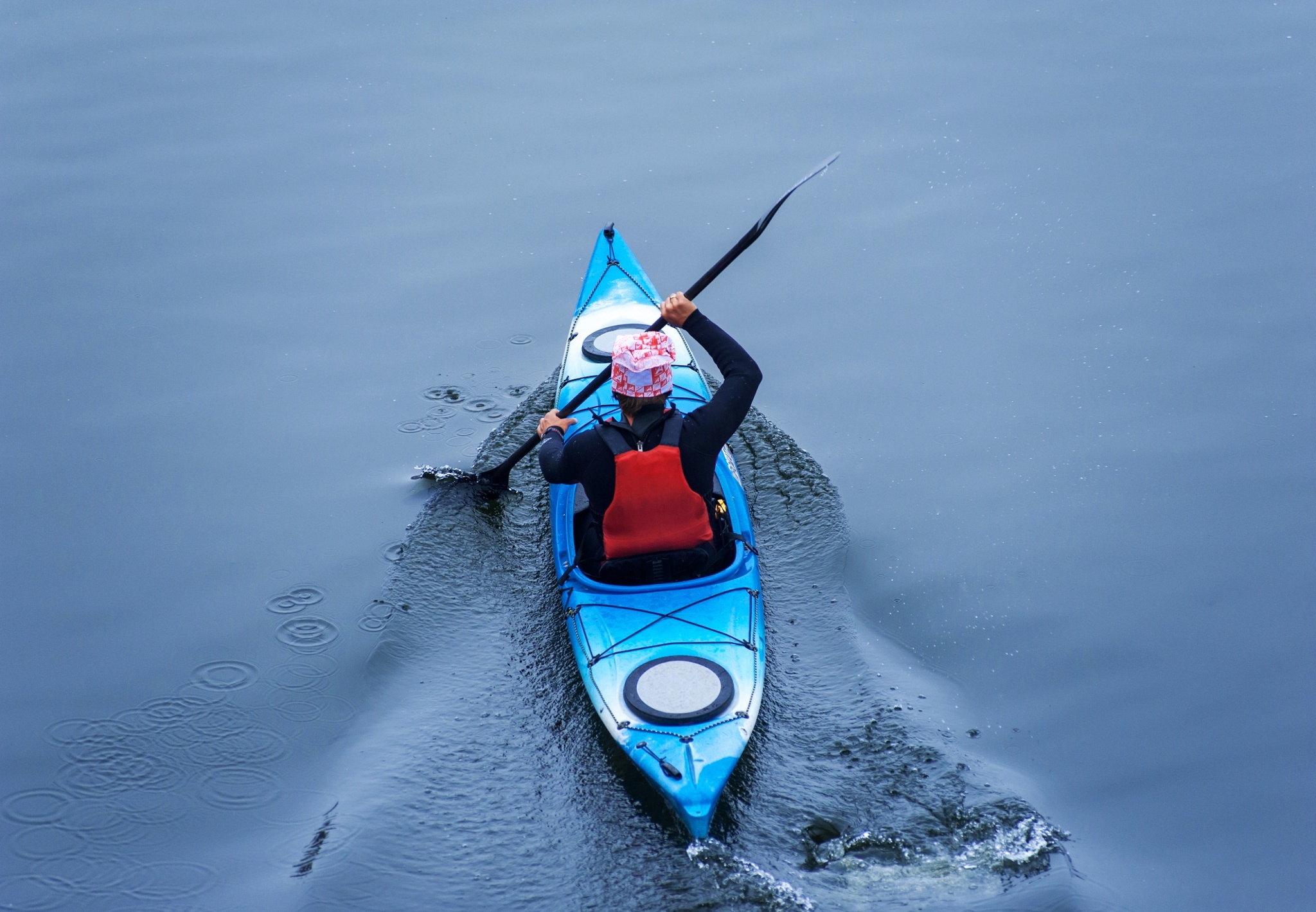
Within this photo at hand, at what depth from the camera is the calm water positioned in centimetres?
421

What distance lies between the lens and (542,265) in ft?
27.8

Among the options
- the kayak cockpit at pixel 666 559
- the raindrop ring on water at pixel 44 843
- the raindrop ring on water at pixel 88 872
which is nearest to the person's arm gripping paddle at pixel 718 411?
the kayak cockpit at pixel 666 559

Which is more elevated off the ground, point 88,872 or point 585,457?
point 585,457

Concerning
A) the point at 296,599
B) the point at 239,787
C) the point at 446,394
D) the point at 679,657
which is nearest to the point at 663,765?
the point at 679,657

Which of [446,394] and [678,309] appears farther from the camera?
[446,394]

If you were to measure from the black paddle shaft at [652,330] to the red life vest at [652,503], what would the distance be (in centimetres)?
63

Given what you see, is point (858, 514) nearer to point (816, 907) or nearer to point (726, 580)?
point (726, 580)

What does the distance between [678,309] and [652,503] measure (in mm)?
913

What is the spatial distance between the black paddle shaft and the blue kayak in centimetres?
26

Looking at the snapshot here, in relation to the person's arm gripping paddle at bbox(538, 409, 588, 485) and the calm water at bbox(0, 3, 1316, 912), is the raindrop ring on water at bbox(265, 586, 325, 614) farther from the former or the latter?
the person's arm gripping paddle at bbox(538, 409, 588, 485)

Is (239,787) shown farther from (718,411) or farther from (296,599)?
(718,411)

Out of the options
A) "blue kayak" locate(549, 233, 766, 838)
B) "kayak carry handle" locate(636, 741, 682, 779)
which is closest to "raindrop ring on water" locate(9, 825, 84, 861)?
"blue kayak" locate(549, 233, 766, 838)

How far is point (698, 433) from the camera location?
4.75 meters

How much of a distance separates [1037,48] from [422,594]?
8.34 metres
